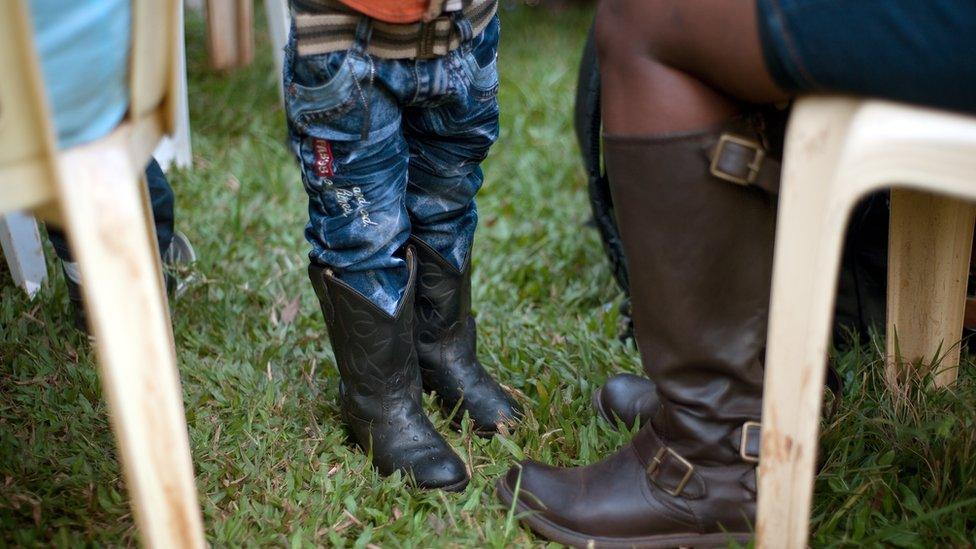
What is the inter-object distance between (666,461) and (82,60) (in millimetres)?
776

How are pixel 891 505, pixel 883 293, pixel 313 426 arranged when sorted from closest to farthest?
pixel 891 505 → pixel 313 426 → pixel 883 293

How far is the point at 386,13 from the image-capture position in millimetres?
1077

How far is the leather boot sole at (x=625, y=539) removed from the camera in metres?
1.13

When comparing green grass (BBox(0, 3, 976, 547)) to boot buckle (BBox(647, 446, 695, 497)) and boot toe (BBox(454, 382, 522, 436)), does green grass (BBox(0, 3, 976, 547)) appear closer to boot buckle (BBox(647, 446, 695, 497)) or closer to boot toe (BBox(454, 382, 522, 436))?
boot toe (BBox(454, 382, 522, 436))

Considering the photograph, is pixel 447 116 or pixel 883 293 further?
pixel 883 293

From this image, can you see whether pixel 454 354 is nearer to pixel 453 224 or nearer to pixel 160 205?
pixel 453 224

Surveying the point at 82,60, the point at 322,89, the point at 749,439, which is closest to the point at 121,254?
the point at 82,60

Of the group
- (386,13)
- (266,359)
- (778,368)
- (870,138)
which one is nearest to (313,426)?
(266,359)

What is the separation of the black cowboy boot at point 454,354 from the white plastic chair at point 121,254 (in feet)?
1.93

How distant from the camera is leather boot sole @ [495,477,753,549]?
1128 mm

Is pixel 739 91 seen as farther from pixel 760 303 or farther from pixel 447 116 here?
pixel 447 116

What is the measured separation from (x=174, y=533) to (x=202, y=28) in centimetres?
304

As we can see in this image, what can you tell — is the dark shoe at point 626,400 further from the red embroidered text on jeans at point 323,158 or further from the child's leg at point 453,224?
the red embroidered text on jeans at point 323,158

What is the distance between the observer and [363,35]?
1.09m
